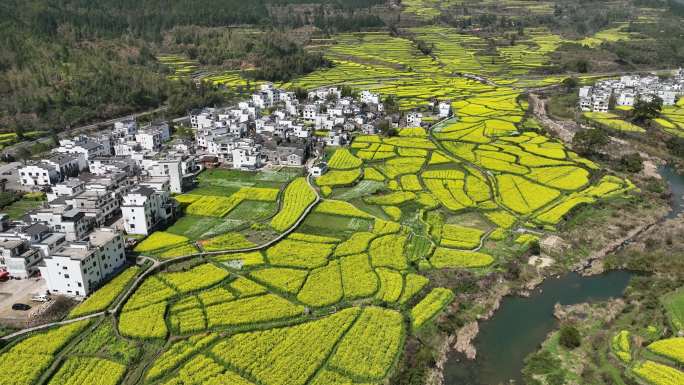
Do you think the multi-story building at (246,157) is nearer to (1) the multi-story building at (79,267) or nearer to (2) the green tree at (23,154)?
(1) the multi-story building at (79,267)

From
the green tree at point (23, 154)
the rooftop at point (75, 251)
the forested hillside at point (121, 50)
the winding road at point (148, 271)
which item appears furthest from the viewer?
the forested hillside at point (121, 50)

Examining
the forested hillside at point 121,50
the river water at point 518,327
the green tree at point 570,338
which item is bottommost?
the river water at point 518,327

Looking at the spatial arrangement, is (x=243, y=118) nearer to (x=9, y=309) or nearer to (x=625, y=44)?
(x=9, y=309)

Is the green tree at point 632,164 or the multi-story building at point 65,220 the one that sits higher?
the multi-story building at point 65,220

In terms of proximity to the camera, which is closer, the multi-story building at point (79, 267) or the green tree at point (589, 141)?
the multi-story building at point (79, 267)

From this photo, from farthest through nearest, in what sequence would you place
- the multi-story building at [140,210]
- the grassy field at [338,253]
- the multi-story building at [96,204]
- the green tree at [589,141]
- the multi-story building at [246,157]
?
the green tree at [589,141] < the multi-story building at [246,157] < the multi-story building at [96,204] < the multi-story building at [140,210] < the grassy field at [338,253]

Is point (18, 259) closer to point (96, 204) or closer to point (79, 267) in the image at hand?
point (79, 267)

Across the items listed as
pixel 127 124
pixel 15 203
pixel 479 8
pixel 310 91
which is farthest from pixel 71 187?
pixel 479 8

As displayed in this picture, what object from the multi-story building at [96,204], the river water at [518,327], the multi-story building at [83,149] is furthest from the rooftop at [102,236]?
the river water at [518,327]
